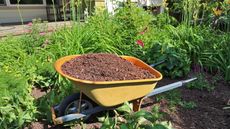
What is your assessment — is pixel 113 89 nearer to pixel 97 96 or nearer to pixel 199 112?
pixel 97 96

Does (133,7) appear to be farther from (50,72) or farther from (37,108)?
(37,108)

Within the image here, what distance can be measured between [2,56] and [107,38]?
144cm

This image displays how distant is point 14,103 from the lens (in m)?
2.35

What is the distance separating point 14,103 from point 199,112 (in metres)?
1.83

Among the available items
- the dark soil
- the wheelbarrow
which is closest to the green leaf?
the wheelbarrow

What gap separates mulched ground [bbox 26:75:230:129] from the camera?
2.49 metres

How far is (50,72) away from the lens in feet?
10.1

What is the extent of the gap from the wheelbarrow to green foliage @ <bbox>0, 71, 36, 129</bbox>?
24cm

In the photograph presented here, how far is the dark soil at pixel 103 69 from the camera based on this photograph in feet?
7.64

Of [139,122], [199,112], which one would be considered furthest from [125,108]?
[199,112]

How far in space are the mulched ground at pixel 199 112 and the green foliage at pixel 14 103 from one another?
0.15 meters

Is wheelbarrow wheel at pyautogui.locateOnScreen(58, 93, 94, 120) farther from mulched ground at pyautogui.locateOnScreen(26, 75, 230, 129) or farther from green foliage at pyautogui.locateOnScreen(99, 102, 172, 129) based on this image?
green foliage at pyautogui.locateOnScreen(99, 102, 172, 129)

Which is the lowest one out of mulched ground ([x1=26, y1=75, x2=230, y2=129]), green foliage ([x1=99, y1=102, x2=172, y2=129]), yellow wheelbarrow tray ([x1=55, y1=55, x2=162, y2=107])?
mulched ground ([x1=26, y1=75, x2=230, y2=129])

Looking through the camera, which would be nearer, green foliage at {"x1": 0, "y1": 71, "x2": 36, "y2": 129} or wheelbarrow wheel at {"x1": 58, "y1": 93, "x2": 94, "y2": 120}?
green foliage at {"x1": 0, "y1": 71, "x2": 36, "y2": 129}
